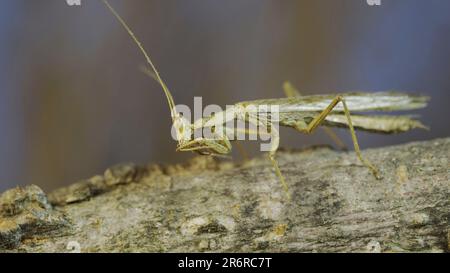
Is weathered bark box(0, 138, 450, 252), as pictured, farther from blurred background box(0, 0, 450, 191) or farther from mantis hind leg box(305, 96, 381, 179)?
blurred background box(0, 0, 450, 191)

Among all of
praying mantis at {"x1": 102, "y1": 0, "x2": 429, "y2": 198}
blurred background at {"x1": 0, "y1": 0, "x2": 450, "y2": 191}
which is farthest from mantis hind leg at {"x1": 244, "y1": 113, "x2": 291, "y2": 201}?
blurred background at {"x1": 0, "y1": 0, "x2": 450, "y2": 191}

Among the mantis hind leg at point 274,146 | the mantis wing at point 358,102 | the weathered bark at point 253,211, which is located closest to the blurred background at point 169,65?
the mantis wing at point 358,102

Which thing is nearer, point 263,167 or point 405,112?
point 263,167

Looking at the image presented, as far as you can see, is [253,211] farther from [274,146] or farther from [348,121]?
[348,121]

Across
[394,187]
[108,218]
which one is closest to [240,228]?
[108,218]

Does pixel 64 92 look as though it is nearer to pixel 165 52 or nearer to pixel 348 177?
pixel 165 52

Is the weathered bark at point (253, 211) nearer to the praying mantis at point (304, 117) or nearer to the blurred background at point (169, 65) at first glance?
the praying mantis at point (304, 117)
